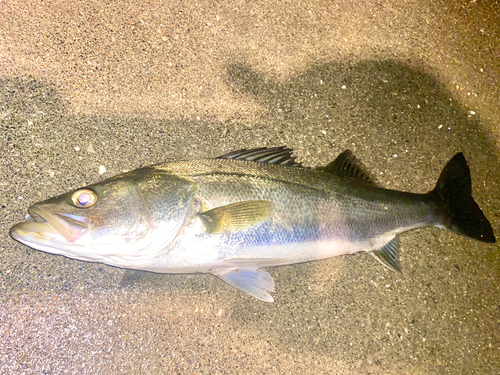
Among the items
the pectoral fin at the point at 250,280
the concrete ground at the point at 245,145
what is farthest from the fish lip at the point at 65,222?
the pectoral fin at the point at 250,280

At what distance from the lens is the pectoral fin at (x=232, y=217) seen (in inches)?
71.3

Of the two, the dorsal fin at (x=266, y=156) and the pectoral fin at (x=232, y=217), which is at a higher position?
the dorsal fin at (x=266, y=156)

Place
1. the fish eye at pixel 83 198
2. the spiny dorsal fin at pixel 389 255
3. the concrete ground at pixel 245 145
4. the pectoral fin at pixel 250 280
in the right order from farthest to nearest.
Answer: the spiny dorsal fin at pixel 389 255 → the concrete ground at pixel 245 145 → the pectoral fin at pixel 250 280 → the fish eye at pixel 83 198

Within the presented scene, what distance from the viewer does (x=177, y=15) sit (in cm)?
248

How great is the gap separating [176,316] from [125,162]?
1282 millimetres

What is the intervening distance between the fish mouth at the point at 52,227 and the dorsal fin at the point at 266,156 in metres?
1.04

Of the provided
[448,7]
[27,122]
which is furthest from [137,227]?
[448,7]

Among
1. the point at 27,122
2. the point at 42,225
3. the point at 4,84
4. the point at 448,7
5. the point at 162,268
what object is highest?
the point at 448,7

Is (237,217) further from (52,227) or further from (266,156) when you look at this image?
(52,227)

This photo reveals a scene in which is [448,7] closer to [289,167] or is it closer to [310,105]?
[310,105]

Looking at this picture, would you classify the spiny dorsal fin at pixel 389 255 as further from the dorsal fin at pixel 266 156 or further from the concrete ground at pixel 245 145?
the dorsal fin at pixel 266 156

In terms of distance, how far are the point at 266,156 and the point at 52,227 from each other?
1433mm

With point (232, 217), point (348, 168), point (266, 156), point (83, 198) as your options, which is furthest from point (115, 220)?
point (348, 168)

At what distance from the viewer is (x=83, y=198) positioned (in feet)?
5.68
